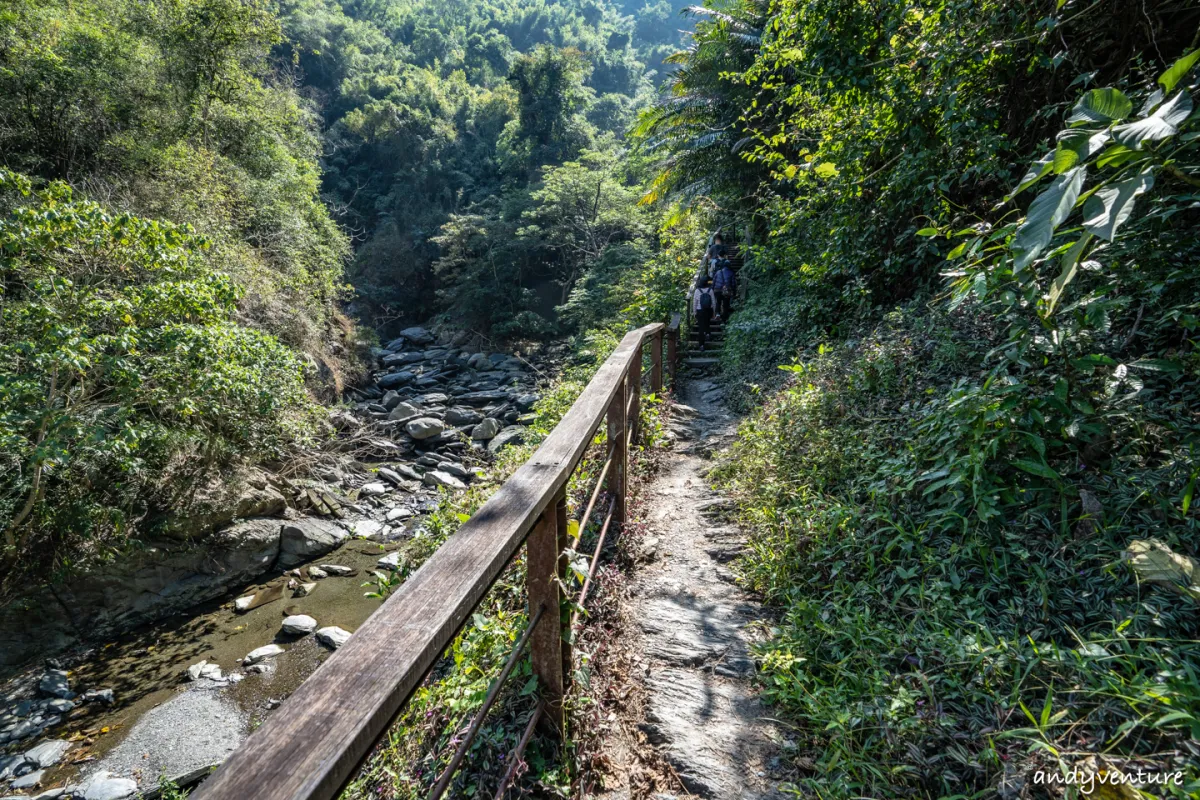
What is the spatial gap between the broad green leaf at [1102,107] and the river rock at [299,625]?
25.3 feet

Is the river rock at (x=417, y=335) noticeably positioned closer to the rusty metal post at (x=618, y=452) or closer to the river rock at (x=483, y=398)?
the river rock at (x=483, y=398)

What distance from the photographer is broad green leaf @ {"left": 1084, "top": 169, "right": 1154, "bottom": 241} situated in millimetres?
967

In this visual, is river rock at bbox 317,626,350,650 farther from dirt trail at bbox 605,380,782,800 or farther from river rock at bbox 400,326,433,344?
river rock at bbox 400,326,433,344

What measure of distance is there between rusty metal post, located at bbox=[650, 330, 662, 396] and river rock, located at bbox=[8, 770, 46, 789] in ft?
21.3

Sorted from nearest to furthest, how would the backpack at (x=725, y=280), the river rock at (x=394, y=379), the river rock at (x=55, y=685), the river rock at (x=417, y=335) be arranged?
the river rock at (x=55, y=685) → the backpack at (x=725, y=280) → the river rock at (x=394, y=379) → the river rock at (x=417, y=335)

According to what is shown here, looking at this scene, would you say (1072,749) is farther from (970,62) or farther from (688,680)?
(970,62)

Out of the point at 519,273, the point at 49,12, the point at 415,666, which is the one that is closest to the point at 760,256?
the point at 415,666

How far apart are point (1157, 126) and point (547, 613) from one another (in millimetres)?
1789

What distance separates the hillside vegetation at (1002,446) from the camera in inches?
54.7

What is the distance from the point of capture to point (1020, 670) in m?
1.63

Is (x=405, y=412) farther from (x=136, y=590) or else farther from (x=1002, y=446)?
(x=1002, y=446)

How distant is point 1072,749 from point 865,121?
5171mm

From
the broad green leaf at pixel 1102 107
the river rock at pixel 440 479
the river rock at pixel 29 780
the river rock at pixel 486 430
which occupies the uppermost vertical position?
the broad green leaf at pixel 1102 107

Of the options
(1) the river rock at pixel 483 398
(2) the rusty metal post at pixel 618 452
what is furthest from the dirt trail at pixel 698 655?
(1) the river rock at pixel 483 398
